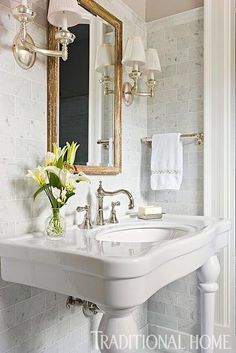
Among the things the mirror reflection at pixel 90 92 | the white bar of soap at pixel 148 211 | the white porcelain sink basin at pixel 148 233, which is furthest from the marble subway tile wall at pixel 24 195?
the white bar of soap at pixel 148 211

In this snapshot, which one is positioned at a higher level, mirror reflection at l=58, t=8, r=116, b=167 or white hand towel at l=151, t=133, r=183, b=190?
mirror reflection at l=58, t=8, r=116, b=167

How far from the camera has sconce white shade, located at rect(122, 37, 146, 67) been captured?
1.72 m

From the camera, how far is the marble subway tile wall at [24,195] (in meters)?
1.19

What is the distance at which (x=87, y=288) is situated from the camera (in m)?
0.91

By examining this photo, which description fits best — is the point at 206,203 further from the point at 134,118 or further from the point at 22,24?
the point at 22,24

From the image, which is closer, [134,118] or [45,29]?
[45,29]

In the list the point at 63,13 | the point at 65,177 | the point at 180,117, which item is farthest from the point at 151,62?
the point at 65,177

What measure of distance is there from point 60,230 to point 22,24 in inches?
29.0

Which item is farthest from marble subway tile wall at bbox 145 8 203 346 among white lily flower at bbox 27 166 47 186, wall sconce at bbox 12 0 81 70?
white lily flower at bbox 27 166 47 186

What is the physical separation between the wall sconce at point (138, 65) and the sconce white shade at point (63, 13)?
0.51m

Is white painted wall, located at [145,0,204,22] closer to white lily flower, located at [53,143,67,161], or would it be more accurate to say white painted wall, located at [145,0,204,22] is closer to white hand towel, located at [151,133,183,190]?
white hand towel, located at [151,133,183,190]

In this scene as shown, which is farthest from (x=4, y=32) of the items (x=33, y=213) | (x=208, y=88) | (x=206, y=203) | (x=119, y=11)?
(x=206, y=203)

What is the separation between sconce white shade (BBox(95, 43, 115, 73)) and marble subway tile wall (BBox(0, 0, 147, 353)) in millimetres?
371

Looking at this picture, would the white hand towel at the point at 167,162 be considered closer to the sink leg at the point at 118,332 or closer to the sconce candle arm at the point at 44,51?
the sconce candle arm at the point at 44,51
